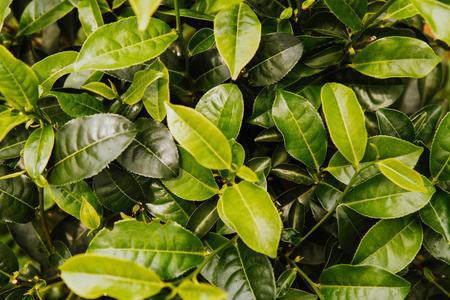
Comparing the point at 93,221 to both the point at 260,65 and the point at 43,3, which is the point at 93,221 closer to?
the point at 260,65

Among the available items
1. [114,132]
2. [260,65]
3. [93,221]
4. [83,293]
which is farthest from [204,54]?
[83,293]

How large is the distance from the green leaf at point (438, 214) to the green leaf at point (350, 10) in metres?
0.46

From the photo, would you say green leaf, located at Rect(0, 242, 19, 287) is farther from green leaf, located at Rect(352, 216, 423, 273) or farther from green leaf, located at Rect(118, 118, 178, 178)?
green leaf, located at Rect(352, 216, 423, 273)

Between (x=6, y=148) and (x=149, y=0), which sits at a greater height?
(x=149, y=0)

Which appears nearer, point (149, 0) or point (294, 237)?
point (149, 0)

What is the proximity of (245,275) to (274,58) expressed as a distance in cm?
52

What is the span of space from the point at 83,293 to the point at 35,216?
1.79 ft

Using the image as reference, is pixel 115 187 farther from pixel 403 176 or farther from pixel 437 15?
pixel 437 15

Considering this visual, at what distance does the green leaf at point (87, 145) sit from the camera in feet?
2.33

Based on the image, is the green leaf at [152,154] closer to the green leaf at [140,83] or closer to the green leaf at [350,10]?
the green leaf at [140,83]

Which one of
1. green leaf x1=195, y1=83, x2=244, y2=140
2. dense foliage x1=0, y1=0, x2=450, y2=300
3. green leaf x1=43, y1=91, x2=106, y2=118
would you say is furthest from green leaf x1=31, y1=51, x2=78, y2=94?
green leaf x1=195, y1=83, x2=244, y2=140

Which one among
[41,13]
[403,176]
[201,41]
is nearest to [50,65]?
[41,13]

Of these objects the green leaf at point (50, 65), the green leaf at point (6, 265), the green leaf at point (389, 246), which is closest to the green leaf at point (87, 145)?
the green leaf at point (50, 65)

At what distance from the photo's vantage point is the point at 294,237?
83 centimetres
